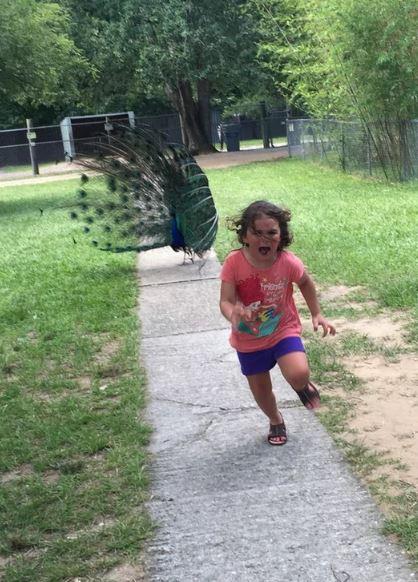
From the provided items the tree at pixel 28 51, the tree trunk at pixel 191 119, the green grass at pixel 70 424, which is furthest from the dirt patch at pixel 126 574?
the tree trunk at pixel 191 119

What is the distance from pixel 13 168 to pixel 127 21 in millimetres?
11577

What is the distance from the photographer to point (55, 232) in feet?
44.8

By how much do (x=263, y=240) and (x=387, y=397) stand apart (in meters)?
1.44

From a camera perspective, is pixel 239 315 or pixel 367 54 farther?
pixel 367 54

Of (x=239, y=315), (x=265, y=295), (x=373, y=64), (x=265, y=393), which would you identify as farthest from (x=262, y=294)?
(x=373, y=64)

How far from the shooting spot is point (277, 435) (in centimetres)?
416

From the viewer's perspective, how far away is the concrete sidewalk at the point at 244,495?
302 centimetres

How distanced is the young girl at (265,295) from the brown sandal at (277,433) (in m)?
0.21

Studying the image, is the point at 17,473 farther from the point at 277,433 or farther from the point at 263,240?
the point at 263,240

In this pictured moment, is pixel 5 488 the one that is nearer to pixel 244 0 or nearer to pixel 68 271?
pixel 68 271

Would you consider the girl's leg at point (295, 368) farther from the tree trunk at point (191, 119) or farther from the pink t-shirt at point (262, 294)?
the tree trunk at point (191, 119)

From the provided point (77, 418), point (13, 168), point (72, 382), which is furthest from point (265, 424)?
point (13, 168)

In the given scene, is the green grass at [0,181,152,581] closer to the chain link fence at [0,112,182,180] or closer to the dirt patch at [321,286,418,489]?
the dirt patch at [321,286,418,489]

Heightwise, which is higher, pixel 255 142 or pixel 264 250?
pixel 264 250
